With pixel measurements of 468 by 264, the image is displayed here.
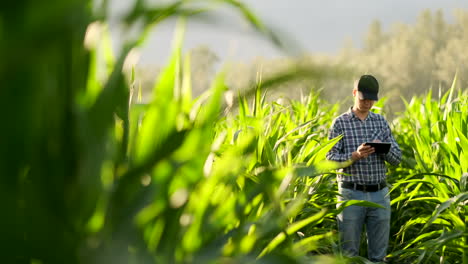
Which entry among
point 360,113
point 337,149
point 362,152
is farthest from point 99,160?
point 360,113

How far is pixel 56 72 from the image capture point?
1.75ft

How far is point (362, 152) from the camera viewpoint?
2.93 meters

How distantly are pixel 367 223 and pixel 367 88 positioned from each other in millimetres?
795

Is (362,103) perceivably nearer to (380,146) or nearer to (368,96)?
(368,96)

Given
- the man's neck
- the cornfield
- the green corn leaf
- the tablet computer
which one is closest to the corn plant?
the green corn leaf

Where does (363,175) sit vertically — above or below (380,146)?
below

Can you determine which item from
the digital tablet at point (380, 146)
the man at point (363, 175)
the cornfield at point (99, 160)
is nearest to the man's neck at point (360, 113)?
the man at point (363, 175)

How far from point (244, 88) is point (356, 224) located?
2492 millimetres

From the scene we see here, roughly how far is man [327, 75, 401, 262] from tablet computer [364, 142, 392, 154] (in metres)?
0.05

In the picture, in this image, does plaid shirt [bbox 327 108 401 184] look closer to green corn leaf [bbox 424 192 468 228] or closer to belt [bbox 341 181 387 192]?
belt [bbox 341 181 387 192]

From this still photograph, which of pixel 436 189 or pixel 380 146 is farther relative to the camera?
pixel 380 146

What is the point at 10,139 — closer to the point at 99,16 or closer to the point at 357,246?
the point at 99,16

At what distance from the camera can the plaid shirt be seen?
3.07 meters

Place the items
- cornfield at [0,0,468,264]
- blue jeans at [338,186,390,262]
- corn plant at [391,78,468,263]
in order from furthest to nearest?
blue jeans at [338,186,390,262], corn plant at [391,78,468,263], cornfield at [0,0,468,264]
